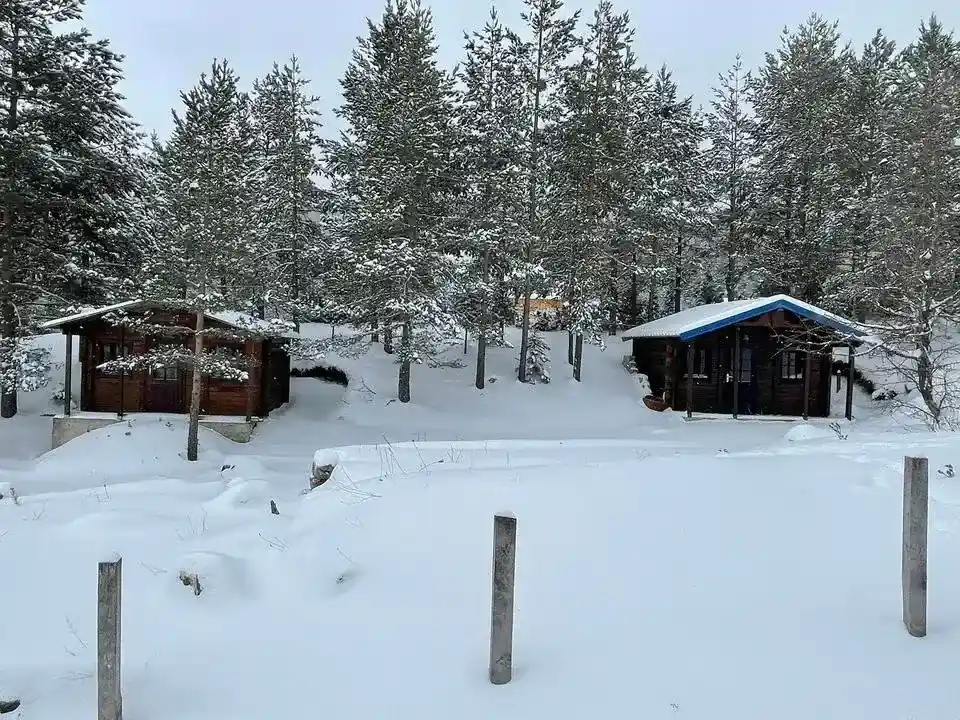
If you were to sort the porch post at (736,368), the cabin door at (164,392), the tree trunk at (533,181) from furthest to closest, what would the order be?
the tree trunk at (533,181) → the porch post at (736,368) → the cabin door at (164,392)

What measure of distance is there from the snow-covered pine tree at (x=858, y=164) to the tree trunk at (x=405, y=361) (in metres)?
14.9

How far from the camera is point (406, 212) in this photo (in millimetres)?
21531

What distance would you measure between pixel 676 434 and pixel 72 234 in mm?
18813

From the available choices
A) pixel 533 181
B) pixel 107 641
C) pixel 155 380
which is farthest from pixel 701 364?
pixel 107 641

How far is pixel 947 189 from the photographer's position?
17000mm

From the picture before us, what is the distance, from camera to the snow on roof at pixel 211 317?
1786 cm

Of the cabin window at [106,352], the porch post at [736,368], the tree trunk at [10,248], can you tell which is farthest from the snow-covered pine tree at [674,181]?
the tree trunk at [10,248]

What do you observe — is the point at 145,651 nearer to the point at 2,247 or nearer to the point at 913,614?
the point at 913,614

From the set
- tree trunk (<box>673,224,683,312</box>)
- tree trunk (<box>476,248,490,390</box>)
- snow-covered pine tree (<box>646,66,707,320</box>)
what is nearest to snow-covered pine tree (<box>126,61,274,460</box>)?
tree trunk (<box>476,248,490,390</box>)

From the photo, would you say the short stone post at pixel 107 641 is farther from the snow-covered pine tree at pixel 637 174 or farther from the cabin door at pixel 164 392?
the snow-covered pine tree at pixel 637 174

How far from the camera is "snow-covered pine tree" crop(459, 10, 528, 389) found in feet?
78.8

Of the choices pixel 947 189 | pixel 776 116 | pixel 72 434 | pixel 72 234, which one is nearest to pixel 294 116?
pixel 72 234

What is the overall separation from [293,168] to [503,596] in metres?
28.3

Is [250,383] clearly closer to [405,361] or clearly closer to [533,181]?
[405,361]
